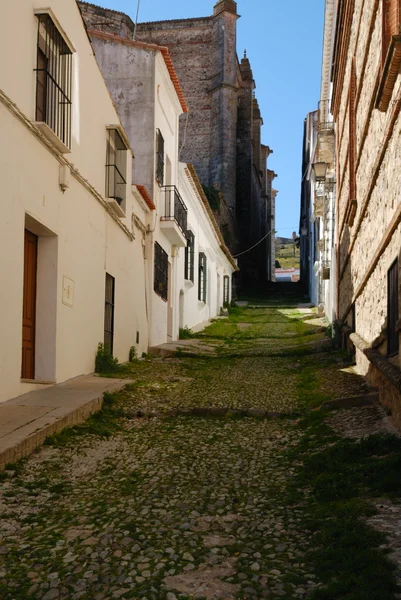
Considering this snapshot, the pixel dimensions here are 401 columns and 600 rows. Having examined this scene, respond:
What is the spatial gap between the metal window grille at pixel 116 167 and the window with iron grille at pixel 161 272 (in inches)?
125

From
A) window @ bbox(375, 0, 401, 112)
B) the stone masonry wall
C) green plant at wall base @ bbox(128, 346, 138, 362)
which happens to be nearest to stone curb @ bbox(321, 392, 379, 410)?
the stone masonry wall

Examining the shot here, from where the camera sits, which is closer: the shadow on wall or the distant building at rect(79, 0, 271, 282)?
the shadow on wall

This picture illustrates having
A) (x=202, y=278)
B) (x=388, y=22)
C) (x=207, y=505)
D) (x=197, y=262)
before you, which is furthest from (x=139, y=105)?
(x=207, y=505)

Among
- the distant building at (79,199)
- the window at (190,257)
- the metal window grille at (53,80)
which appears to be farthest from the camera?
the window at (190,257)

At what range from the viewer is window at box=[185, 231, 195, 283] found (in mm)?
19516

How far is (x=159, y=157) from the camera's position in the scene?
14.7 m

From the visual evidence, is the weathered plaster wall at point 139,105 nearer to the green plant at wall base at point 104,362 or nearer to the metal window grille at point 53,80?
the green plant at wall base at point 104,362

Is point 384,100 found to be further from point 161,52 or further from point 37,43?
point 161,52

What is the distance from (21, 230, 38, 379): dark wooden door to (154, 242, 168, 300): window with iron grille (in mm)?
6606

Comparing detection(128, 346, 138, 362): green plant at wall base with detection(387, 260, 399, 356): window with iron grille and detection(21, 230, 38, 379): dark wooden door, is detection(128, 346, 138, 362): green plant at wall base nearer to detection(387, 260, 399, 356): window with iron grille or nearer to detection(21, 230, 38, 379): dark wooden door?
detection(21, 230, 38, 379): dark wooden door

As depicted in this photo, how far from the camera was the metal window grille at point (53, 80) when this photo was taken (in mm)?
7570

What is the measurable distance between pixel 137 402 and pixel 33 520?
4053 millimetres

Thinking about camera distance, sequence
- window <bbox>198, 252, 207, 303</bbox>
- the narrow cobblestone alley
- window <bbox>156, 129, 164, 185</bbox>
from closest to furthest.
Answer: the narrow cobblestone alley < window <bbox>156, 129, 164, 185</bbox> < window <bbox>198, 252, 207, 303</bbox>

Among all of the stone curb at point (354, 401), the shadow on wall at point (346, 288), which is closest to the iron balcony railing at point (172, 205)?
the shadow on wall at point (346, 288)
